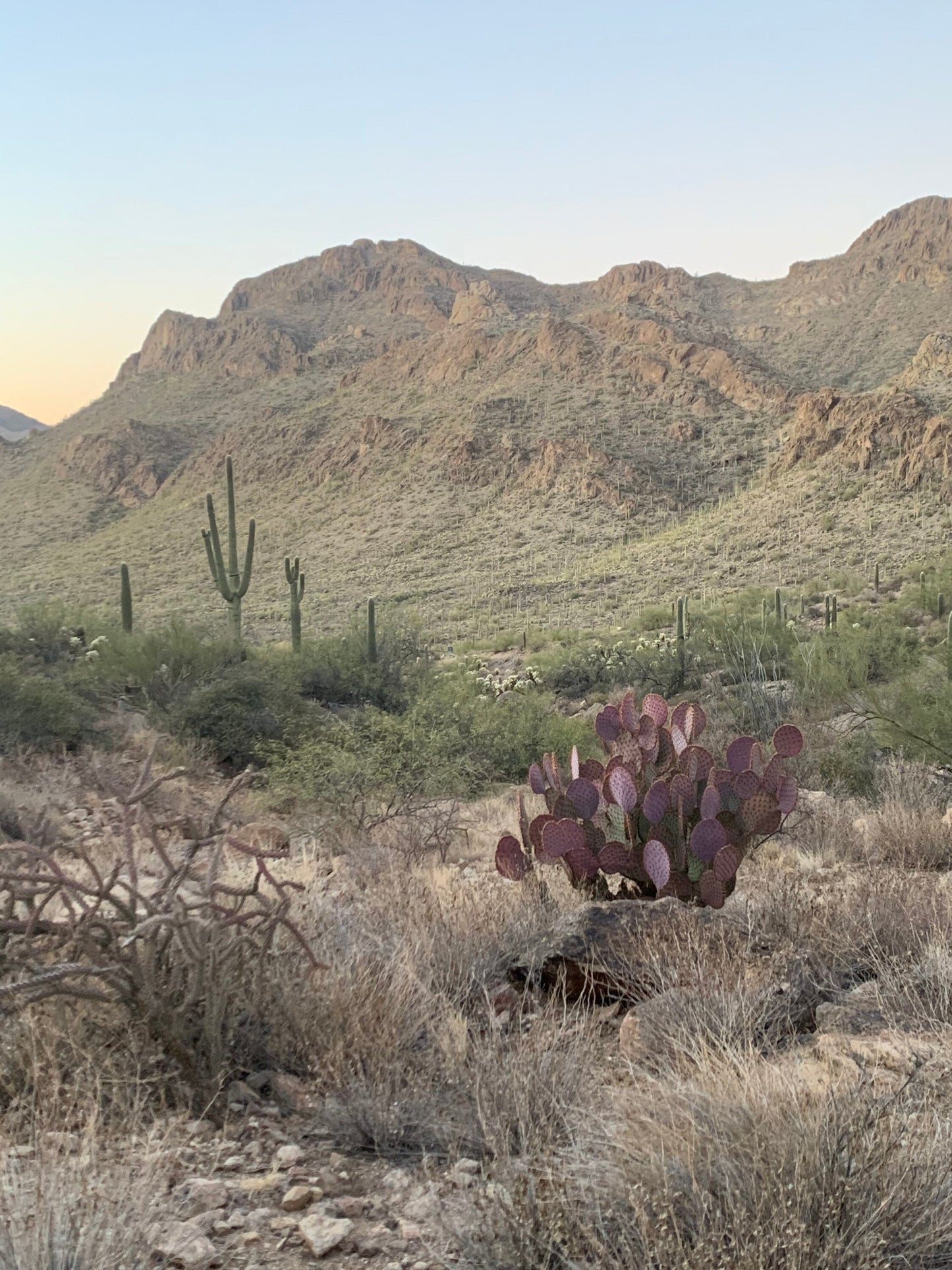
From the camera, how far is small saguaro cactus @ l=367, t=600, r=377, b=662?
647 inches

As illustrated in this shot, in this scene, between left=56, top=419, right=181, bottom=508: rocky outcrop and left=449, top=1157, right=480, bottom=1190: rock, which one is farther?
left=56, top=419, right=181, bottom=508: rocky outcrop

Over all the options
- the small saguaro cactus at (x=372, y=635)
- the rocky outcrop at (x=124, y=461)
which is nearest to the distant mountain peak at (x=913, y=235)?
the rocky outcrop at (x=124, y=461)

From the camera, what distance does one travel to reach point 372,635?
16734 millimetres

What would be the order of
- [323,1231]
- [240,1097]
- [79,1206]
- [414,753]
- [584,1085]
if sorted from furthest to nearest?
[414,753]
[240,1097]
[584,1085]
[323,1231]
[79,1206]

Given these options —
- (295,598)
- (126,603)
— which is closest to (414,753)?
(126,603)

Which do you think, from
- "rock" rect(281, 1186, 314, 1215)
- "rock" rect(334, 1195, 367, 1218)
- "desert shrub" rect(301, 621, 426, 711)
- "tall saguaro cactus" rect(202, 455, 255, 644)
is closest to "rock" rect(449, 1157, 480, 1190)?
"rock" rect(334, 1195, 367, 1218)

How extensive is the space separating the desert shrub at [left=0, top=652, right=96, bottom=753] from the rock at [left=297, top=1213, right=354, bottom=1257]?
8304 millimetres

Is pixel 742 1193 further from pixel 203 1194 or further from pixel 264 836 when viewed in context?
pixel 264 836

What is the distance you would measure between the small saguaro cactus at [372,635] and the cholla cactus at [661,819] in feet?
35.2

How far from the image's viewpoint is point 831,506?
4338 cm

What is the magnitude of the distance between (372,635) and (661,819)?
1164cm

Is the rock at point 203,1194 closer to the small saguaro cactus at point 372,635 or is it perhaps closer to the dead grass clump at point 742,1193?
the dead grass clump at point 742,1193

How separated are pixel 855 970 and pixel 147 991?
272 cm

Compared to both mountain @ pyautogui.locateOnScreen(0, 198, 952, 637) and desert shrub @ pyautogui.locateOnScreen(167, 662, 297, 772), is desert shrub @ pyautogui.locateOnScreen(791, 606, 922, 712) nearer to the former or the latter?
desert shrub @ pyautogui.locateOnScreen(167, 662, 297, 772)
